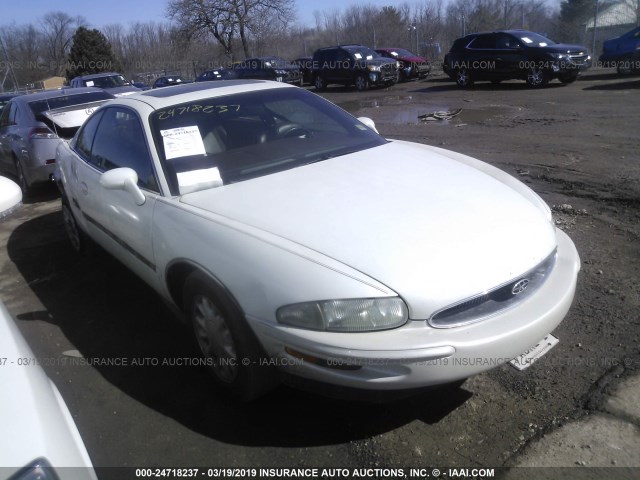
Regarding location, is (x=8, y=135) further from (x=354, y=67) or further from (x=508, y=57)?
A: (x=354, y=67)

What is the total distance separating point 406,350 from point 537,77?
51.7ft

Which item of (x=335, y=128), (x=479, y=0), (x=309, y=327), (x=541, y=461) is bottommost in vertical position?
(x=541, y=461)

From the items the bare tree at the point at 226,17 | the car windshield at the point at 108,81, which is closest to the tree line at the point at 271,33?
A: the bare tree at the point at 226,17

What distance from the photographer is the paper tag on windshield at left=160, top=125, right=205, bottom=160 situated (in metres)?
3.12

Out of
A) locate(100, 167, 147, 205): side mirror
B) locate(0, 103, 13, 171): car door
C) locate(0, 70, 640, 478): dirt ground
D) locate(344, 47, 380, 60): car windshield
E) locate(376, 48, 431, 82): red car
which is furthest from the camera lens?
locate(376, 48, 431, 82): red car

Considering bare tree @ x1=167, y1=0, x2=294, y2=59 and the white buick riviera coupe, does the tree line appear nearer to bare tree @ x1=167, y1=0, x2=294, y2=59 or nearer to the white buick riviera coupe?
bare tree @ x1=167, y1=0, x2=294, y2=59

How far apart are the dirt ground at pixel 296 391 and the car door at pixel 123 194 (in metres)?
0.54

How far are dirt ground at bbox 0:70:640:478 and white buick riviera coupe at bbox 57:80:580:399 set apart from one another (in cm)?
30

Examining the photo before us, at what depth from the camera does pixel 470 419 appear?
251 centimetres

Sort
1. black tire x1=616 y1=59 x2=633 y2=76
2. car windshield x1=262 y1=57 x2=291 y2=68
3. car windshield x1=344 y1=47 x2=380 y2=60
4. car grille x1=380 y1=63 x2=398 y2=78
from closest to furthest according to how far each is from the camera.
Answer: black tire x1=616 y1=59 x2=633 y2=76 < car grille x1=380 y1=63 x2=398 y2=78 < car windshield x1=344 y1=47 x2=380 y2=60 < car windshield x1=262 y1=57 x2=291 y2=68

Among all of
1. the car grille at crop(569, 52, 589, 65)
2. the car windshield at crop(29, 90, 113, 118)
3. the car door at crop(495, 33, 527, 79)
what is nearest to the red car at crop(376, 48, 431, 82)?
the car door at crop(495, 33, 527, 79)

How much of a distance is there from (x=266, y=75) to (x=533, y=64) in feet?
38.4

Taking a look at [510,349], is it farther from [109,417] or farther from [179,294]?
[109,417]

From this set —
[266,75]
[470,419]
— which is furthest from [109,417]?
[266,75]
